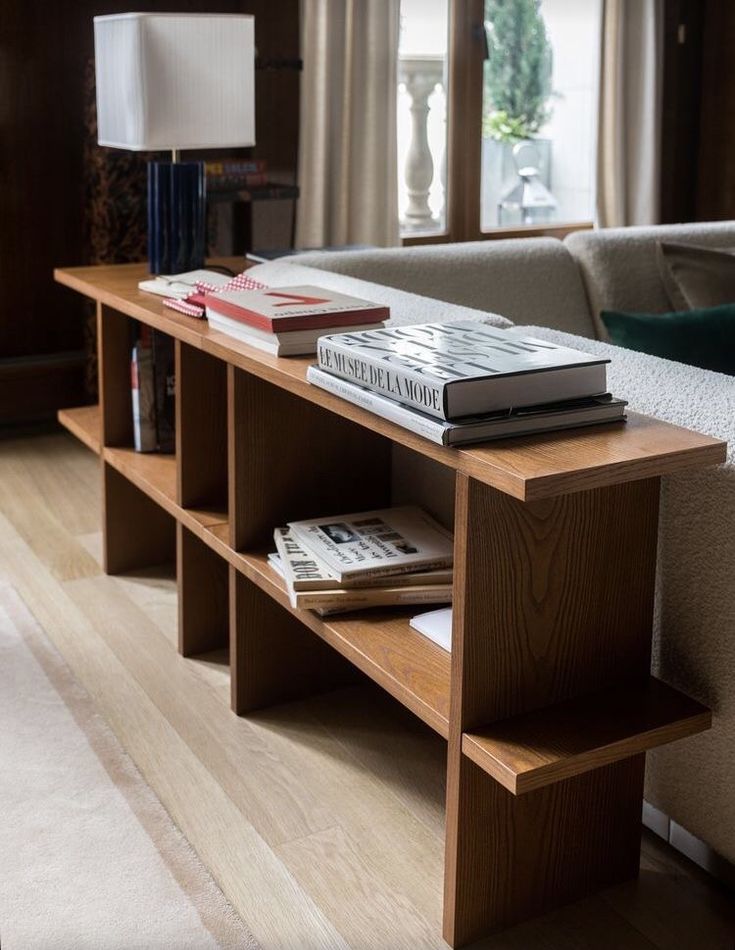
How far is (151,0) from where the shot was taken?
11.9 ft

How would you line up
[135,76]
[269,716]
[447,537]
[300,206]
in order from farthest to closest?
[300,206] → [135,76] → [269,716] → [447,537]

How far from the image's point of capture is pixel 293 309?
1.67m

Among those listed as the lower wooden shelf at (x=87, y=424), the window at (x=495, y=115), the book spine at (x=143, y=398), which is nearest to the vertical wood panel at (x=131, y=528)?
the lower wooden shelf at (x=87, y=424)

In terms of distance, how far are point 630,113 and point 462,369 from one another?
378 cm

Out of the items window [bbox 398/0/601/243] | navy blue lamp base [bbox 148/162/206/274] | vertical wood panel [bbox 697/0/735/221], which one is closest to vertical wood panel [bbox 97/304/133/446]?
navy blue lamp base [bbox 148/162/206/274]

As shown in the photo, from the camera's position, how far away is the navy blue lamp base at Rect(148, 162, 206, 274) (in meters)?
2.36

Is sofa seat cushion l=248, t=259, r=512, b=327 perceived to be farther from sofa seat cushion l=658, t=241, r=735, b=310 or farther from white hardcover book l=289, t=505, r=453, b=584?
sofa seat cushion l=658, t=241, r=735, b=310

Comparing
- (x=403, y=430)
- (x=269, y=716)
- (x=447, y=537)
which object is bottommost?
(x=269, y=716)

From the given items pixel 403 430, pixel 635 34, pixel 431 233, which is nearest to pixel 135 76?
pixel 403 430

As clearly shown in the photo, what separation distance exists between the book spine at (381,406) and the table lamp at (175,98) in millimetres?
1072

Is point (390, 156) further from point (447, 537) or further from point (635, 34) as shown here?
point (447, 537)

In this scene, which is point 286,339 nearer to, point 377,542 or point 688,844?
point 377,542

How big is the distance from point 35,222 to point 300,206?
35.5 inches

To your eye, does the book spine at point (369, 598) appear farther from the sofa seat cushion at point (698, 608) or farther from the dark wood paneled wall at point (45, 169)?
the dark wood paneled wall at point (45, 169)
